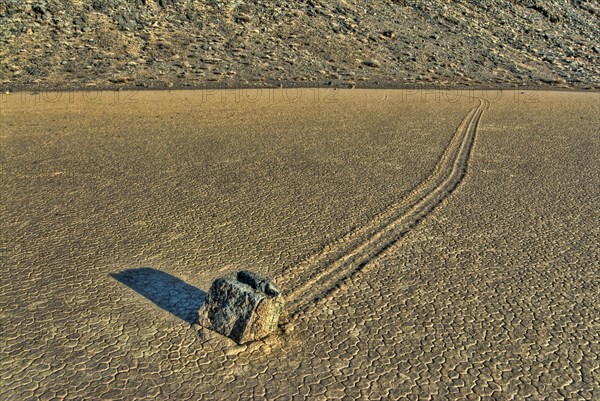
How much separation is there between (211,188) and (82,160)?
206 centimetres

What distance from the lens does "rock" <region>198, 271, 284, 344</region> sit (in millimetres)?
4086

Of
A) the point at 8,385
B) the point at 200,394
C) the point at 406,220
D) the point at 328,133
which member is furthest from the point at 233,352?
the point at 328,133

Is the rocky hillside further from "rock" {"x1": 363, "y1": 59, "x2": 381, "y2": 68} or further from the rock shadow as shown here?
the rock shadow

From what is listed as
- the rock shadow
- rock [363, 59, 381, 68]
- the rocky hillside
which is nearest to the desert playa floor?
the rock shadow

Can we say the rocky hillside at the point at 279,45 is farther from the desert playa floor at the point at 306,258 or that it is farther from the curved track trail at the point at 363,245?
the curved track trail at the point at 363,245

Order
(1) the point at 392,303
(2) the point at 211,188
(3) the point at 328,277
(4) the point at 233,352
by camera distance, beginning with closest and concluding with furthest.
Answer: (4) the point at 233,352, (1) the point at 392,303, (3) the point at 328,277, (2) the point at 211,188

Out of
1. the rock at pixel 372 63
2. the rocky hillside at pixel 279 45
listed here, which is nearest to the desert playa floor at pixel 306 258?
the rocky hillside at pixel 279 45

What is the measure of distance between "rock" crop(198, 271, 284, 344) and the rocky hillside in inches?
481

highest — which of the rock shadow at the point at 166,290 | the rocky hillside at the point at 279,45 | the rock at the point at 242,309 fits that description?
the rock at the point at 242,309

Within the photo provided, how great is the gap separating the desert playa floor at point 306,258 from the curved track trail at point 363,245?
23 millimetres

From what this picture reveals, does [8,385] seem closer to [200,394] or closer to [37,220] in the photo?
[200,394]

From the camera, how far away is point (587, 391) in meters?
3.73

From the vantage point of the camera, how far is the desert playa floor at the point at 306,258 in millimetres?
3809

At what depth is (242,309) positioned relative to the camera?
13.5 feet
